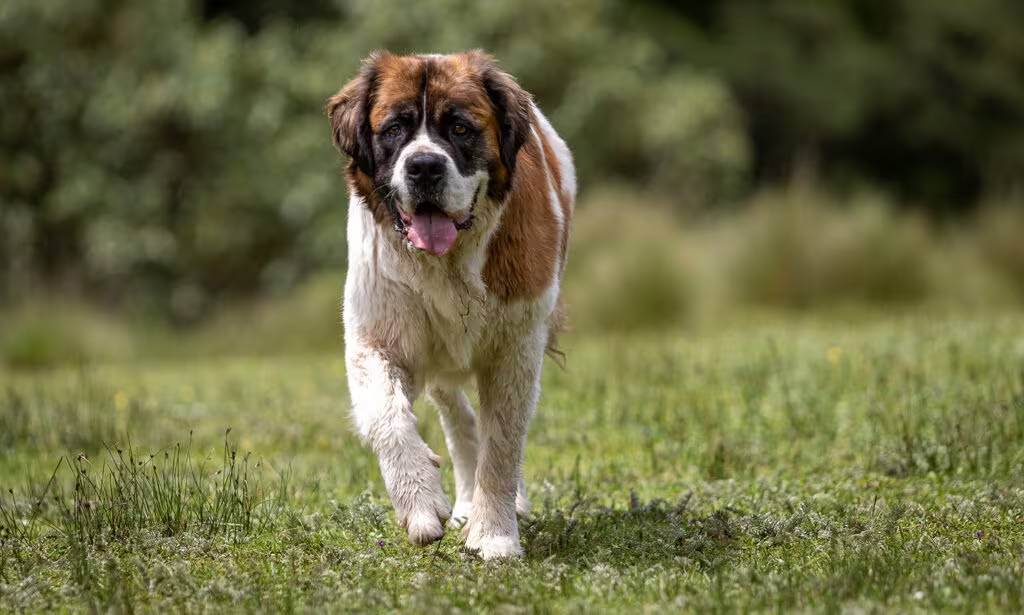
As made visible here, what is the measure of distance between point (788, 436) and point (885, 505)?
1909 mm

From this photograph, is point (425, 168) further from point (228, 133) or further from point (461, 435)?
point (228, 133)

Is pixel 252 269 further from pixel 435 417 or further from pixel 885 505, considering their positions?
pixel 885 505

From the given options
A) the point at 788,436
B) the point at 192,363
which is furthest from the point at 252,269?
the point at 788,436

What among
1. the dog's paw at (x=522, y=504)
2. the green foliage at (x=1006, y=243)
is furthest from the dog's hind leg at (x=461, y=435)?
the green foliage at (x=1006, y=243)

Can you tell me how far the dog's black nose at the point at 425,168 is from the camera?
4934 millimetres

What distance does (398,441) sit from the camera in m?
5.03

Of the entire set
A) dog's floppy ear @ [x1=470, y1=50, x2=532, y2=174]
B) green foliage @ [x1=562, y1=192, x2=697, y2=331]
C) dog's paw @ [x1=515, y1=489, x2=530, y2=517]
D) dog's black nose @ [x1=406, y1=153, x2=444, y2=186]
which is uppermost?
dog's floppy ear @ [x1=470, y1=50, x2=532, y2=174]

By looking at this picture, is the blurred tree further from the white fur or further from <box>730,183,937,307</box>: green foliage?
the white fur

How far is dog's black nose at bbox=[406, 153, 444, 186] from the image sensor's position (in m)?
4.93

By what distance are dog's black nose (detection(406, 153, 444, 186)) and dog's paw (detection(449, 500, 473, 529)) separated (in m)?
1.56

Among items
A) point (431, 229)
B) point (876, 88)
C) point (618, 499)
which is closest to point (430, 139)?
point (431, 229)

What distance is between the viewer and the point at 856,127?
32062 millimetres

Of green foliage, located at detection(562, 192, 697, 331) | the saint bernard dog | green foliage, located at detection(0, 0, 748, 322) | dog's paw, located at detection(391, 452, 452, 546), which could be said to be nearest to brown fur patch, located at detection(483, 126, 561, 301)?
the saint bernard dog

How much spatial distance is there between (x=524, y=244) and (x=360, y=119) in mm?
791
